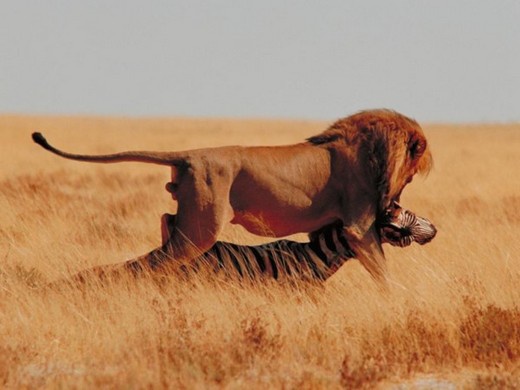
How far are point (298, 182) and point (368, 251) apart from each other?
720mm

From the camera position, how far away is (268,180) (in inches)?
355

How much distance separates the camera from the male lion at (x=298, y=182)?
8.79m

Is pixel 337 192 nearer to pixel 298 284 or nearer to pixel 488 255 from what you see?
pixel 298 284

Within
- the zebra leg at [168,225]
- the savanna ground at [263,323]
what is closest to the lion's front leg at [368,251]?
the savanna ground at [263,323]

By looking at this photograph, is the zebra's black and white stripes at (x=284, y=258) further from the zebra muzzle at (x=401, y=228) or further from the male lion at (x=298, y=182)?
the zebra muzzle at (x=401, y=228)

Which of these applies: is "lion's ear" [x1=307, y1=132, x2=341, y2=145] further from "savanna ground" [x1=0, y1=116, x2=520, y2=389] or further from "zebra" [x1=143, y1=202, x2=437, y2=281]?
"savanna ground" [x1=0, y1=116, x2=520, y2=389]

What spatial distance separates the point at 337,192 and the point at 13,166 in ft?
54.1

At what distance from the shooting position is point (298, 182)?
9195 millimetres

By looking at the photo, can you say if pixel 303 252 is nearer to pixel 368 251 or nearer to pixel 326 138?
pixel 368 251

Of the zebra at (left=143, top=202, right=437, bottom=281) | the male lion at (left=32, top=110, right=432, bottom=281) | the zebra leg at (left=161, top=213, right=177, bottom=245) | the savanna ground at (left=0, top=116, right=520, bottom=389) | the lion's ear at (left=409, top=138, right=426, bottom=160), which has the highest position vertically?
the lion's ear at (left=409, top=138, right=426, bottom=160)

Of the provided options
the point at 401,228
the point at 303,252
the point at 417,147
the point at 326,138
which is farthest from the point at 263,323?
the point at 417,147

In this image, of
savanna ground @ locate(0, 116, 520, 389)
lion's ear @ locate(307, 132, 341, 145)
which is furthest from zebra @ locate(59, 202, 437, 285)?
lion's ear @ locate(307, 132, 341, 145)

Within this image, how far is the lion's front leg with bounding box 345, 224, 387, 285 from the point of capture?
9188 millimetres

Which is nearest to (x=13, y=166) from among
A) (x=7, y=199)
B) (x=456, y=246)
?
(x=7, y=199)
